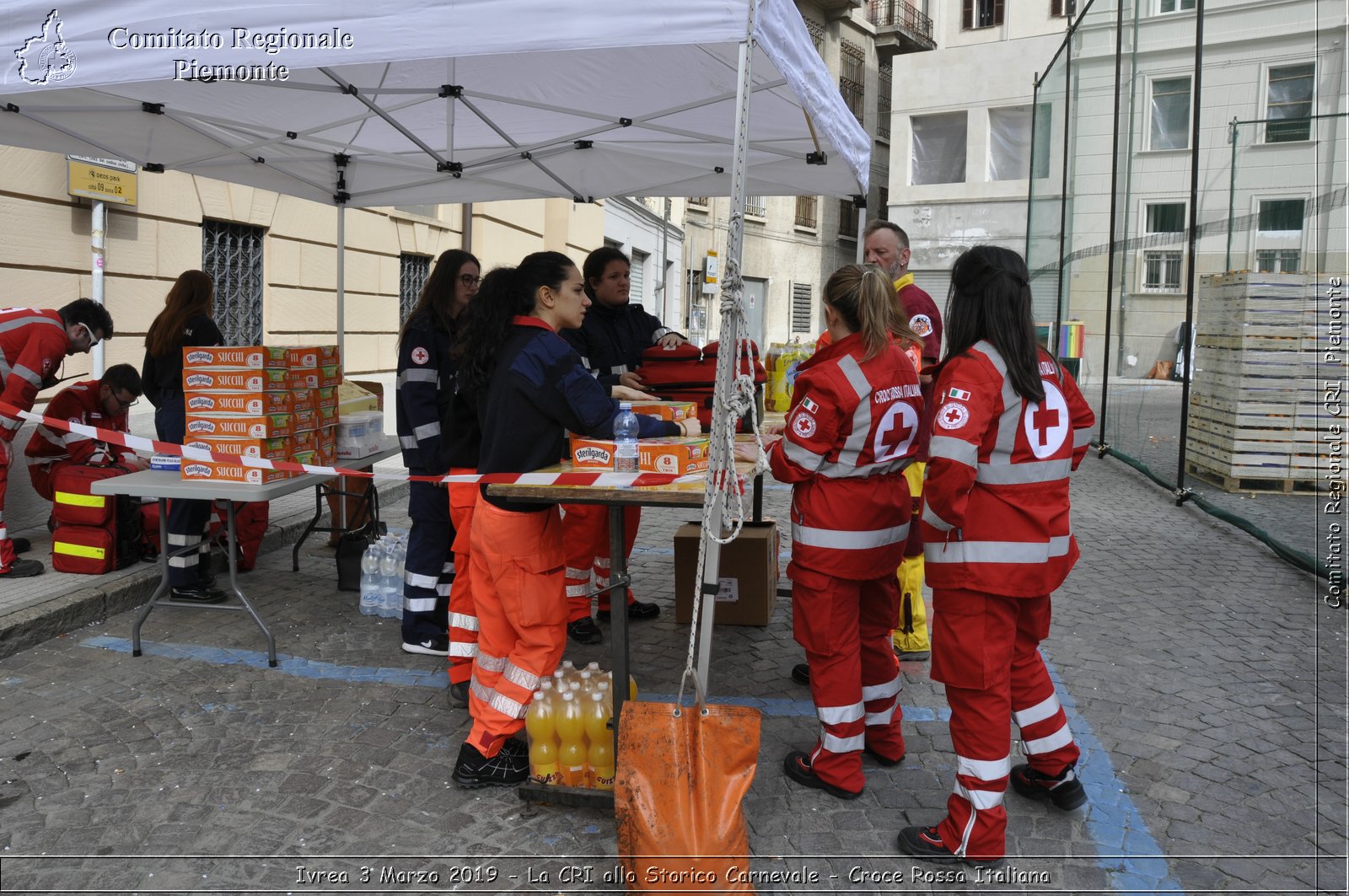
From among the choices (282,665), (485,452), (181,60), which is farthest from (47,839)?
(181,60)

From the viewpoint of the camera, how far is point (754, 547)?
5.10m

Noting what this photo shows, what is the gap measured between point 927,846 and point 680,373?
2.44m

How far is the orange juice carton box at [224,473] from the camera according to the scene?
15.2ft

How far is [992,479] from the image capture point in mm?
2877

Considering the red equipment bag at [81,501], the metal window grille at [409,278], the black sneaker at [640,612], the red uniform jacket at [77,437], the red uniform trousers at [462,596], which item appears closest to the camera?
the red uniform trousers at [462,596]

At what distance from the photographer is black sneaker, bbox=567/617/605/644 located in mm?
4898

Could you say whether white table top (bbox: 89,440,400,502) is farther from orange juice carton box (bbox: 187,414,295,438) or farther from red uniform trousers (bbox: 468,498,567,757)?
red uniform trousers (bbox: 468,498,567,757)

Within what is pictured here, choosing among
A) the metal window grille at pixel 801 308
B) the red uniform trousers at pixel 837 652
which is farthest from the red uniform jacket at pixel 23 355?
the metal window grille at pixel 801 308

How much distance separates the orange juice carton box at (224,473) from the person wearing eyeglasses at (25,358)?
4.59ft

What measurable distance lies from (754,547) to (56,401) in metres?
4.35

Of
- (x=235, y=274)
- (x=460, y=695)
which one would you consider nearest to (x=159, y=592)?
(x=460, y=695)

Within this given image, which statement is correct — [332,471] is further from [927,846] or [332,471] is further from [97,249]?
[97,249]

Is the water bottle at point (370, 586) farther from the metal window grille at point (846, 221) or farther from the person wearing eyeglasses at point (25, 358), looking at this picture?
the metal window grille at point (846, 221)

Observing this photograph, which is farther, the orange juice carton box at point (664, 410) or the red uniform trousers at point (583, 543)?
the red uniform trousers at point (583, 543)
